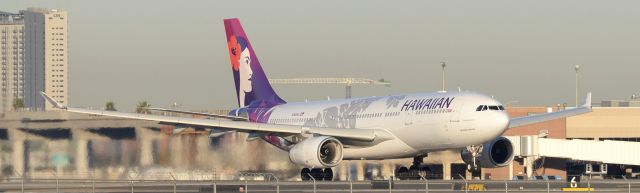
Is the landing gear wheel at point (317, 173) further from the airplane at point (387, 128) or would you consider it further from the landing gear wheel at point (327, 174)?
the landing gear wheel at point (327, 174)

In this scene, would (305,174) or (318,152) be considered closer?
(318,152)

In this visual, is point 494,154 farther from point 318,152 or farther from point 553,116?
point 318,152

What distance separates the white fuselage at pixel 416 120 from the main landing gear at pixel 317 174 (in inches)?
82.1

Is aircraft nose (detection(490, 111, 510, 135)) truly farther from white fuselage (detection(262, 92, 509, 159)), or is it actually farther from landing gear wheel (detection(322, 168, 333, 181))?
landing gear wheel (detection(322, 168, 333, 181))

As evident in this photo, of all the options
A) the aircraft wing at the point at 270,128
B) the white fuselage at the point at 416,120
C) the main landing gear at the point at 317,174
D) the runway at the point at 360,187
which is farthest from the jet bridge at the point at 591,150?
the runway at the point at 360,187

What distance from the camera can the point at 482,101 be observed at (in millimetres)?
59031

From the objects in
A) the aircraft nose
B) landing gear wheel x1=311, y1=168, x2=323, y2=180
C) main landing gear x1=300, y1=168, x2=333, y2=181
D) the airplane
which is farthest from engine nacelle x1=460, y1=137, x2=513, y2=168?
landing gear wheel x1=311, y1=168, x2=323, y2=180

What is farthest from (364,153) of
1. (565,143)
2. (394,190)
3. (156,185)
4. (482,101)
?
(565,143)

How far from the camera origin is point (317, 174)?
6256 cm

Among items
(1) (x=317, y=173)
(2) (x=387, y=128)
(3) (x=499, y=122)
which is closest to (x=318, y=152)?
(1) (x=317, y=173)

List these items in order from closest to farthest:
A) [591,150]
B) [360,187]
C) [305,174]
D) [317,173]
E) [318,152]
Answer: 1. [360,187]
2. [318,152]
3. [317,173]
4. [305,174]
5. [591,150]

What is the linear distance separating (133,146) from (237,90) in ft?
42.3

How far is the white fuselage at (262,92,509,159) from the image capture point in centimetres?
5866

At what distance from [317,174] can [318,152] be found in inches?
68.1
